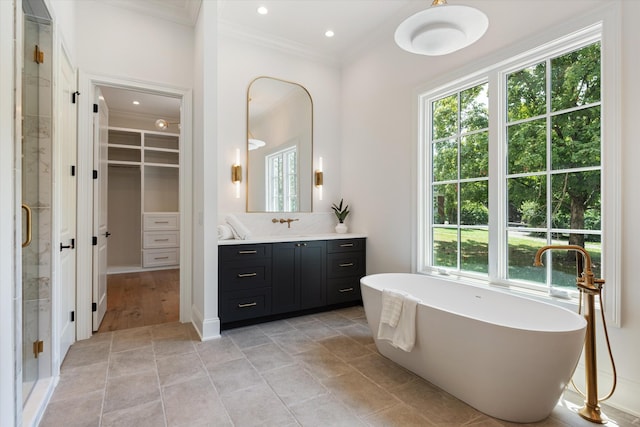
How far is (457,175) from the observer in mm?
3207

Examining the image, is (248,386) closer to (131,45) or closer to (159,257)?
(131,45)

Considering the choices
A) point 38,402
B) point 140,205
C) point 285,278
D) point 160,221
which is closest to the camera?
point 38,402

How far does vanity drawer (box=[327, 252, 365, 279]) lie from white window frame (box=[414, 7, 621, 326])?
0.84 metres

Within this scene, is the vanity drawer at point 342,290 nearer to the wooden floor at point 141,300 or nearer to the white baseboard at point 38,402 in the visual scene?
the wooden floor at point 141,300

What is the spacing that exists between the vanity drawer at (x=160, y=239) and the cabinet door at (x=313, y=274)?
379cm

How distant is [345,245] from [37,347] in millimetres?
2883

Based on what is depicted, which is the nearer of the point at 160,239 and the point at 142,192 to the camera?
the point at 142,192

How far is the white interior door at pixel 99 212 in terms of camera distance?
3160mm

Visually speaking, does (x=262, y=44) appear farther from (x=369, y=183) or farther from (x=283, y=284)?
(x=283, y=284)

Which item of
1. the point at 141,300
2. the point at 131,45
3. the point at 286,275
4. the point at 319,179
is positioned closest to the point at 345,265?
the point at 286,275

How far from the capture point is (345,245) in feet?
13.1

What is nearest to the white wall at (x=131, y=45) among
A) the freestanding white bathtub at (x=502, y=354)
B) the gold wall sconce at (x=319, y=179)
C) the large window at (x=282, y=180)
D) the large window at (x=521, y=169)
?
the large window at (x=282, y=180)

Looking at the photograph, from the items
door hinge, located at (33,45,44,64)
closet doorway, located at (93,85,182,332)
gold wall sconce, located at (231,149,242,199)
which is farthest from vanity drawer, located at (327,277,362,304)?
door hinge, located at (33,45,44,64)

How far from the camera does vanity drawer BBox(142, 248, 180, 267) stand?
6148mm
